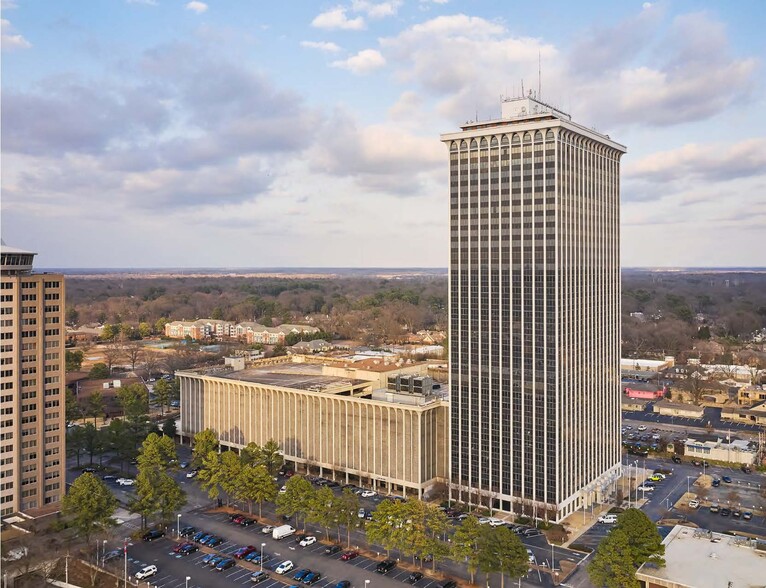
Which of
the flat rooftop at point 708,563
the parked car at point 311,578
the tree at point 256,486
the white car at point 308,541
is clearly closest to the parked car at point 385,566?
the parked car at point 311,578

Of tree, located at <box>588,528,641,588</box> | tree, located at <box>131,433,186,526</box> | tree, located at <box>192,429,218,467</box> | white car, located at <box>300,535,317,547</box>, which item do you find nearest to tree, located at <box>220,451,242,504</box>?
tree, located at <box>131,433,186,526</box>

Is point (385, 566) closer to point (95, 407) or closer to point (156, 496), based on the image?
point (156, 496)

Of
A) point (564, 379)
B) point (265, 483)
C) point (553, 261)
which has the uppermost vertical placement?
point (553, 261)

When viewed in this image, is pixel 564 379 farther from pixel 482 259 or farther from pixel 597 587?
pixel 597 587

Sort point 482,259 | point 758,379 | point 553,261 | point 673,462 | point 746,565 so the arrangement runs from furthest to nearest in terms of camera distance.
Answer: point 758,379 < point 673,462 < point 482,259 < point 553,261 < point 746,565

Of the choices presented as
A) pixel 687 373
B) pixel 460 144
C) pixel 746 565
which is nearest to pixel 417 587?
pixel 746 565

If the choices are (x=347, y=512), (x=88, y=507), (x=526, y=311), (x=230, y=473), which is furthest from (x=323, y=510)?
(x=526, y=311)
